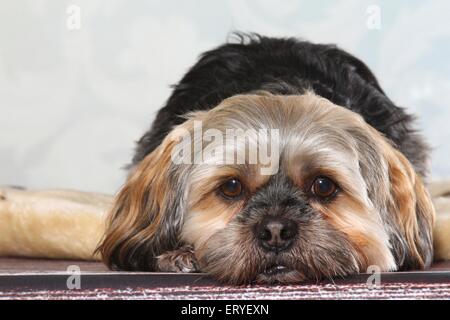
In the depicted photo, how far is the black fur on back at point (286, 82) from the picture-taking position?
13.3 ft

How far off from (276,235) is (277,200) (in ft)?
0.69

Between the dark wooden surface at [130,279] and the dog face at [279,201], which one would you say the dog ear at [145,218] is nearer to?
the dog face at [279,201]

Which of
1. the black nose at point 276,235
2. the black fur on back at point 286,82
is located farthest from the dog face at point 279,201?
the black fur on back at point 286,82

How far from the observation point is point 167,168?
3.62m

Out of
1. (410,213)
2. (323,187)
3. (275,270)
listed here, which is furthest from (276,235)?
(410,213)

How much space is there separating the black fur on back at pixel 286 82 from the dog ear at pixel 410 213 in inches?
18.5

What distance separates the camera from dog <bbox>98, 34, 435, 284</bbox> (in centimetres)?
302

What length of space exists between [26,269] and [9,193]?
787 mm

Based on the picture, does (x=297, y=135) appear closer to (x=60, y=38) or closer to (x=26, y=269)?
(x=26, y=269)

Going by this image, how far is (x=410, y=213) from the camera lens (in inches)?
137

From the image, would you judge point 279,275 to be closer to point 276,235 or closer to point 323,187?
point 276,235

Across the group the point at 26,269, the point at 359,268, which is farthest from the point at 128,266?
the point at 359,268
